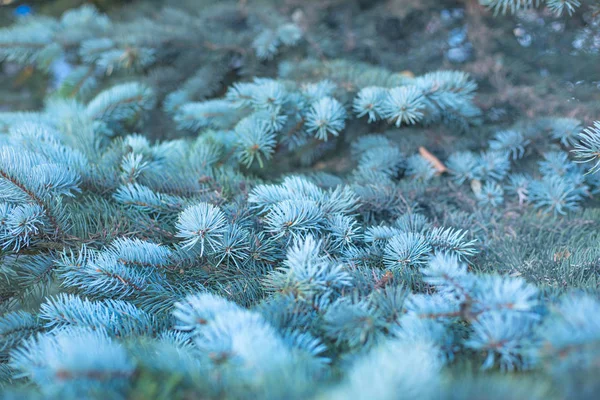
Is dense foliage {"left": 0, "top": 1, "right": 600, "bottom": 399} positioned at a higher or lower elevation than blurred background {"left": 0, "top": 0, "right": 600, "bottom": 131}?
lower

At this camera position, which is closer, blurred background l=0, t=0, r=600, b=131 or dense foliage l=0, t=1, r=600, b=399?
dense foliage l=0, t=1, r=600, b=399

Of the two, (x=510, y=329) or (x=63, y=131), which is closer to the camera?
(x=510, y=329)

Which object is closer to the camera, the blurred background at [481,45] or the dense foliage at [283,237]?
A: the dense foliage at [283,237]

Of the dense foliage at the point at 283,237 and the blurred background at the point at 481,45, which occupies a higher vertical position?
the blurred background at the point at 481,45

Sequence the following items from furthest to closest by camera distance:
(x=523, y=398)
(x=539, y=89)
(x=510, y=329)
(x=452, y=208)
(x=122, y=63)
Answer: (x=122, y=63)
(x=539, y=89)
(x=452, y=208)
(x=510, y=329)
(x=523, y=398)

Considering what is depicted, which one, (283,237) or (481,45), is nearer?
(283,237)

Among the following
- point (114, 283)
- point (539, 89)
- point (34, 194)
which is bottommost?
point (114, 283)

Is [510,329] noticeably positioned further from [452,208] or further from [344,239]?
[452,208]

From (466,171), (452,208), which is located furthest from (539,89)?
(452,208)
